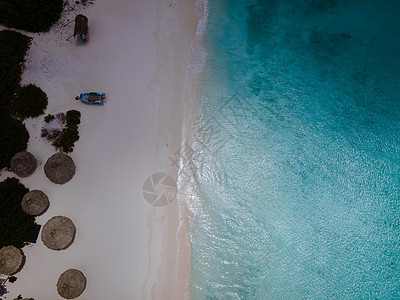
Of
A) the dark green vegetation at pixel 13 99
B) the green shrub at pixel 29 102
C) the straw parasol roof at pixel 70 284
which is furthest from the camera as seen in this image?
the green shrub at pixel 29 102

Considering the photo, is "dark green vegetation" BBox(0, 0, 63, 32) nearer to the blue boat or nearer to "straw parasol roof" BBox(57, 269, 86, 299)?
the blue boat

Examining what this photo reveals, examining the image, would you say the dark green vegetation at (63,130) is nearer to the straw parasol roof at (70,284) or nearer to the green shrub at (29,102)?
the green shrub at (29,102)

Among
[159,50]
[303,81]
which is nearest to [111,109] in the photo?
[159,50]

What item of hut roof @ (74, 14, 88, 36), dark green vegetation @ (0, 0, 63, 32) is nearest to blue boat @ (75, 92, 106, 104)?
hut roof @ (74, 14, 88, 36)

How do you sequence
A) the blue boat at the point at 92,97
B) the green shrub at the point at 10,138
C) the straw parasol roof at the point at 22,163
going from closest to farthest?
the straw parasol roof at the point at 22,163 → the green shrub at the point at 10,138 → the blue boat at the point at 92,97

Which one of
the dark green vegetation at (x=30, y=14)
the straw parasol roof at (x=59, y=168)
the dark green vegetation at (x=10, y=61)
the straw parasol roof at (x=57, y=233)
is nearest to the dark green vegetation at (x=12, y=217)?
the straw parasol roof at (x=57, y=233)

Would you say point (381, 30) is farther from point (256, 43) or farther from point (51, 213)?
point (51, 213)
